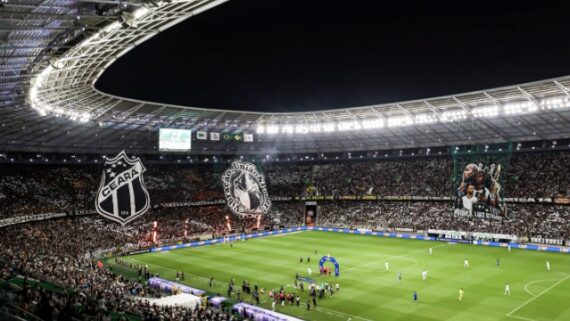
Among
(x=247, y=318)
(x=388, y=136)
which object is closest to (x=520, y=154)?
(x=388, y=136)

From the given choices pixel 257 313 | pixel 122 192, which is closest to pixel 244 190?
pixel 257 313

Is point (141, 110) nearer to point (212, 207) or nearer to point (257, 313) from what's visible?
point (212, 207)

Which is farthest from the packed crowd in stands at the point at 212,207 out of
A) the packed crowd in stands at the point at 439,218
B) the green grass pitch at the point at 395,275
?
the green grass pitch at the point at 395,275

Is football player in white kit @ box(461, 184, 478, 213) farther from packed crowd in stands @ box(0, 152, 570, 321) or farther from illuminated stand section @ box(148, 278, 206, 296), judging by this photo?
illuminated stand section @ box(148, 278, 206, 296)

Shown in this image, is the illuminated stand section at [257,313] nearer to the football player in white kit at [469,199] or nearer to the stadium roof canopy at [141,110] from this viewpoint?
the stadium roof canopy at [141,110]

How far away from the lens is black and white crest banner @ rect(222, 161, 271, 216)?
138ft

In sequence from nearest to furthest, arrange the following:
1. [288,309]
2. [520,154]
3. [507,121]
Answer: [288,309] → [507,121] → [520,154]

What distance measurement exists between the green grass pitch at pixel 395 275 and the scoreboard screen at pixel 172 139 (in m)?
13.3

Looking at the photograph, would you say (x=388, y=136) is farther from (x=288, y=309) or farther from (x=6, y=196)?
(x=6, y=196)

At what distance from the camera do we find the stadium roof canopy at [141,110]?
26000mm

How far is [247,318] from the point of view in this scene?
102ft

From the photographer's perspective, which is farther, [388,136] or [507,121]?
[388,136]

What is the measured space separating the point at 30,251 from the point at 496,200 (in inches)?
1979

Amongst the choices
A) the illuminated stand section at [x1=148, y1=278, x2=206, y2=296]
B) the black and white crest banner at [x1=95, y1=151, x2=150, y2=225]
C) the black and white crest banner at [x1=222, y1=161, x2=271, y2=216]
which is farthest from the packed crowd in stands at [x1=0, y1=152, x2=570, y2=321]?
the black and white crest banner at [x1=222, y1=161, x2=271, y2=216]
